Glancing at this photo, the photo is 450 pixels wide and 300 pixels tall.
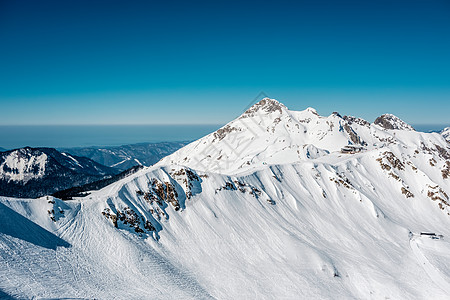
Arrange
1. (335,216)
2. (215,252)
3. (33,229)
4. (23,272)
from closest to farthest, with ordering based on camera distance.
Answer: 1. (23,272)
2. (33,229)
3. (215,252)
4. (335,216)

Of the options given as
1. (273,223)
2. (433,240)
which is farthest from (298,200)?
(433,240)

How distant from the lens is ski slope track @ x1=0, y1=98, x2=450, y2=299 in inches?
1620

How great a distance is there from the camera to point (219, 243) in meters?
57.7

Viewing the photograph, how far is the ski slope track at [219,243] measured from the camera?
41.2 m

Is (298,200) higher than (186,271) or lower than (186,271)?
higher

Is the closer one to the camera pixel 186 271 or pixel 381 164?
pixel 186 271

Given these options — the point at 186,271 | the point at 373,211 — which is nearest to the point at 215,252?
the point at 186,271

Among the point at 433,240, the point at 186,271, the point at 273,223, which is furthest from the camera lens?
the point at 433,240

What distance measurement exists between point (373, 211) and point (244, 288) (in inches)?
2407

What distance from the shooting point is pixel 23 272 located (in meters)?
35.9

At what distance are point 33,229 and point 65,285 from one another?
48.2 ft

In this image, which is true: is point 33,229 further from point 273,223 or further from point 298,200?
point 298,200

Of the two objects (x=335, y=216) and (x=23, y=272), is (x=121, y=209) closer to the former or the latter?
(x=23, y=272)

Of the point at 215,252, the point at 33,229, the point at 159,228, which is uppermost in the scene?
the point at 33,229
